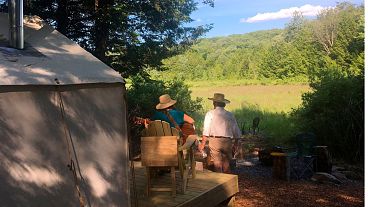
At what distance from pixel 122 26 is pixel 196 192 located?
7154 millimetres

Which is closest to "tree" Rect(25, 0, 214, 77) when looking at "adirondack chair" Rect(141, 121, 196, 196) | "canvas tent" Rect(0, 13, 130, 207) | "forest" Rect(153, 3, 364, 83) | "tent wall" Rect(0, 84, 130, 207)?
"adirondack chair" Rect(141, 121, 196, 196)

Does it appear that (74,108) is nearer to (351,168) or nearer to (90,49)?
(90,49)

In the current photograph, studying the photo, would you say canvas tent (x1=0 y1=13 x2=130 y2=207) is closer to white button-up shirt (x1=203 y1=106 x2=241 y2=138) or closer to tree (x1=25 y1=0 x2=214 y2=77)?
A: white button-up shirt (x1=203 y1=106 x2=241 y2=138)

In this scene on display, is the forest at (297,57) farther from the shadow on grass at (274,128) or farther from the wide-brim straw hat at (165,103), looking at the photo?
the wide-brim straw hat at (165,103)

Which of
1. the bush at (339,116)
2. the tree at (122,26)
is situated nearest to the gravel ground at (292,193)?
the bush at (339,116)

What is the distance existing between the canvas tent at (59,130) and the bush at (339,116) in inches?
351

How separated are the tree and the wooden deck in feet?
18.6

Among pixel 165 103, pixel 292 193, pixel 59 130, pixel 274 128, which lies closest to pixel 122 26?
pixel 165 103

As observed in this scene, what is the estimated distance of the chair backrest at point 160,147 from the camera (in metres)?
5.12

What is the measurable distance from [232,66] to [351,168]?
165ft

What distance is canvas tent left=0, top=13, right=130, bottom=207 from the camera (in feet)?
11.9

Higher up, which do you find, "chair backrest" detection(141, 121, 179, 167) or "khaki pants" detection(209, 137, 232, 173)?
"chair backrest" detection(141, 121, 179, 167)

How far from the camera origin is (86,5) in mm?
11406

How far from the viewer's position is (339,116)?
39.0 ft
